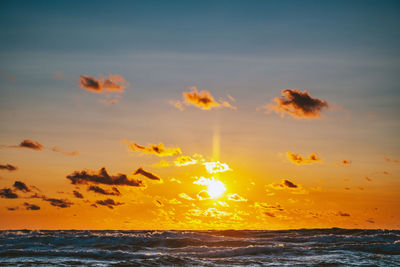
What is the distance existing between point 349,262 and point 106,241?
30.2 meters

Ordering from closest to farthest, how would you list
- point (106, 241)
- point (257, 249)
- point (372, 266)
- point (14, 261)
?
point (372, 266)
point (14, 261)
point (257, 249)
point (106, 241)

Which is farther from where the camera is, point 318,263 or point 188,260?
point 188,260

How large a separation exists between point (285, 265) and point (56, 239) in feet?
109

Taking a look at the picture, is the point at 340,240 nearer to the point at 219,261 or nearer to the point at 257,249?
the point at 257,249

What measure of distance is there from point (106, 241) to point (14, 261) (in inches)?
831

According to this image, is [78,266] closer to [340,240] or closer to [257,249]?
[257,249]

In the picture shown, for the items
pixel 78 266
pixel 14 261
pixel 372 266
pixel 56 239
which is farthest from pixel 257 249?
pixel 56 239

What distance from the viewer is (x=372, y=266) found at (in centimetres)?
2322

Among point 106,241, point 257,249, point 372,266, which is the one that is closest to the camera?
point 372,266

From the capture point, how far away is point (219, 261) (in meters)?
26.2

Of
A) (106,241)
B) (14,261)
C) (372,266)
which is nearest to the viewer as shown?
(372,266)

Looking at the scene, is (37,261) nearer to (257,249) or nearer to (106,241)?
(257,249)

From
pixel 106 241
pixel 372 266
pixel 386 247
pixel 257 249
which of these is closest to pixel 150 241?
pixel 106 241

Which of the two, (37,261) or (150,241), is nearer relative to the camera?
(37,261)
